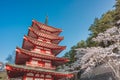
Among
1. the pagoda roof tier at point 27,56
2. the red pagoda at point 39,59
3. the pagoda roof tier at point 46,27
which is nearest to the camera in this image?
the red pagoda at point 39,59

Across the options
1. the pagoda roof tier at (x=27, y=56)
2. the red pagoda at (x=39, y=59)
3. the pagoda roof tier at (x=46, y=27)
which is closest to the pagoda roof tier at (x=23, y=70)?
the red pagoda at (x=39, y=59)

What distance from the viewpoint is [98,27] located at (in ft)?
95.5

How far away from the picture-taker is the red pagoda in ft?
49.1

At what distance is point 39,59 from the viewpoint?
17.3 m

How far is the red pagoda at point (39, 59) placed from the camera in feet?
49.1

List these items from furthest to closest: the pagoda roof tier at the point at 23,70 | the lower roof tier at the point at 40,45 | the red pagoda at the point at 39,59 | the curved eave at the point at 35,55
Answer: the lower roof tier at the point at 40,45, the curved eave at the point at 35,55, the red pagoda at the point at 39,59, the pagoda roof tier at the point at 23,70

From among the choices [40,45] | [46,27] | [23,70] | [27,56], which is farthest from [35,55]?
[46,27]

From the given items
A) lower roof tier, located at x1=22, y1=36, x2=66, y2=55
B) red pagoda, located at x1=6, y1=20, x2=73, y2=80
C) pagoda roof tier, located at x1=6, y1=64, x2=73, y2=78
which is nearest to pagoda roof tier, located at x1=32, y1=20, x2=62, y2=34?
red pagoda, located at x1=6, y1=20, x2=73, y2=80

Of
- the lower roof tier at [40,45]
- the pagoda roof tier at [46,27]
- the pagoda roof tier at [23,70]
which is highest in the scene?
the pagoda roof tier at [46,27]

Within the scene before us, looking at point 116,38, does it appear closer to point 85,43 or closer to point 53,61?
point 53,61

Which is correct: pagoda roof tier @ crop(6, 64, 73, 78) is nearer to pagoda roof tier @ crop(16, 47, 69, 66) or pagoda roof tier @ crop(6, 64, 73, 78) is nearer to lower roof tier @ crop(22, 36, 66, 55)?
pagoda roof tier @ crop(16, 47, 69, 66)

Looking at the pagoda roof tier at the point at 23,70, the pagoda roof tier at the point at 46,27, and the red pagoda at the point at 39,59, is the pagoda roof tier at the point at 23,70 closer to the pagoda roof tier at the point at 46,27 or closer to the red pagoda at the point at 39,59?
the red pagoda at the point at 39,59

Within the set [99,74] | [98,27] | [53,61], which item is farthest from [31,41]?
[98,27]

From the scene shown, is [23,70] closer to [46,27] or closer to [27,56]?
[27,56]
